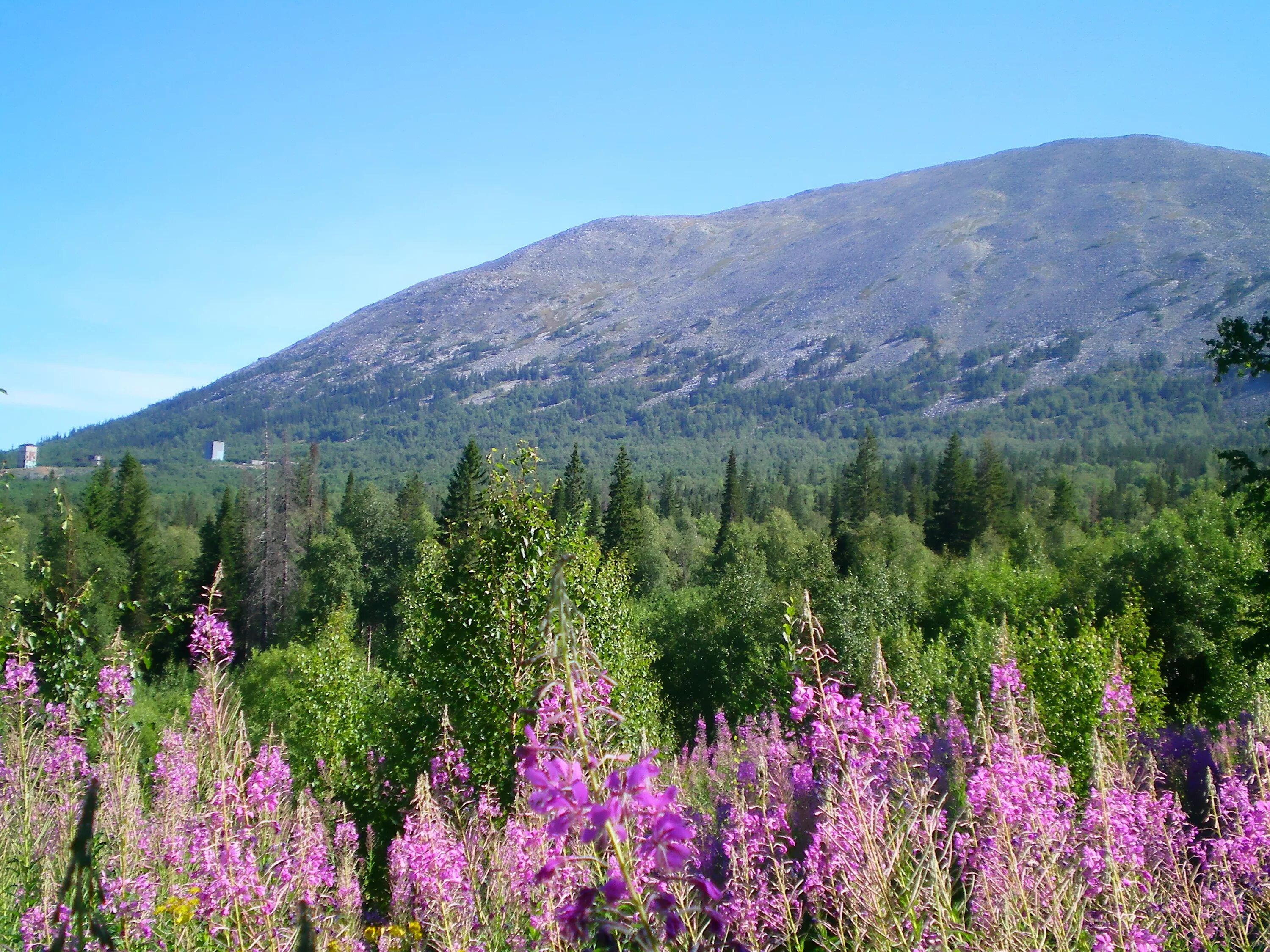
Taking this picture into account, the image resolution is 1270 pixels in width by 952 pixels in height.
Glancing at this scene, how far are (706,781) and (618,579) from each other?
6054 millimetres

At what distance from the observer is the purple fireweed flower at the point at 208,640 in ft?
16.8

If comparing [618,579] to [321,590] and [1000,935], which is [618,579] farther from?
[321,590]

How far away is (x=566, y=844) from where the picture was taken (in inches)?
188

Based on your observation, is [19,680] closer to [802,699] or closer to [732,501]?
[802,699]

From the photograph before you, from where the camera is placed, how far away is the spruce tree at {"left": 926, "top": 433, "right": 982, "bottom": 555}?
6147 centimetres

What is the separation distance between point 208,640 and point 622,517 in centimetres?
5251

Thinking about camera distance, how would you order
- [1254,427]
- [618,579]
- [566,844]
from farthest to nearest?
[1254,427] < [618,579] < [566,844]

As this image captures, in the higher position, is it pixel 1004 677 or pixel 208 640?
pixel 208 640

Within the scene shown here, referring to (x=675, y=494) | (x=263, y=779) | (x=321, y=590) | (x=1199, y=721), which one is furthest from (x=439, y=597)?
(x=675, y=494)

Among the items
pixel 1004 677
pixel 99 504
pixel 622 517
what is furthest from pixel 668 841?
pixel 99 504

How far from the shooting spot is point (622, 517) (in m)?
57.7

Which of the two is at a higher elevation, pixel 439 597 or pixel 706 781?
pixel 439 597

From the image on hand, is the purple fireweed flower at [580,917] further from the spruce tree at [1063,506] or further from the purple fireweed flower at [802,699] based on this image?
the spruce tree at [1063,506]

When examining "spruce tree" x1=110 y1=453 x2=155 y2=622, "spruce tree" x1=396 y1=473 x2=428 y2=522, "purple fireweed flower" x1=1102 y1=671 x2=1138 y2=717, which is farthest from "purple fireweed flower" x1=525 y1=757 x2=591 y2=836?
"spruce tree" x1=396 y1=473 x2=428 y2=522
